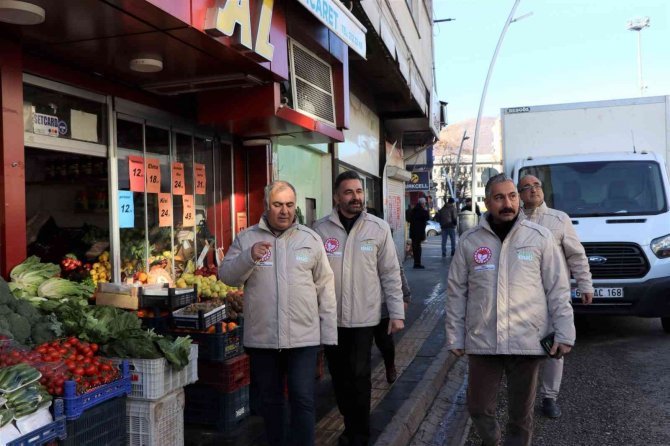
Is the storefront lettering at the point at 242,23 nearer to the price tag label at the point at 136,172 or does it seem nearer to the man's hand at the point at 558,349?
the price tag label at the point at 136,172

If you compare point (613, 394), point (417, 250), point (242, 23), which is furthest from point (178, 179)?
point (417, 250)

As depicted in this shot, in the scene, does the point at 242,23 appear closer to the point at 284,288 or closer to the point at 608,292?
the point at 284,288

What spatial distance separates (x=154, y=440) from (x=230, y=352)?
102cm

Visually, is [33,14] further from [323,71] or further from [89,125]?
[323,71]

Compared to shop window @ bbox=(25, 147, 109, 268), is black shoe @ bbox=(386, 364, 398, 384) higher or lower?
lower

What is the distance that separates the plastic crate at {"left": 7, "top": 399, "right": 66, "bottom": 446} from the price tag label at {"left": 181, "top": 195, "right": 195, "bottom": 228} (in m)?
3.77

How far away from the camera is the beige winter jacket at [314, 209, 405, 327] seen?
163 inches

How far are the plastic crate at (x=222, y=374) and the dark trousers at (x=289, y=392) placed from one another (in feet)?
3.43

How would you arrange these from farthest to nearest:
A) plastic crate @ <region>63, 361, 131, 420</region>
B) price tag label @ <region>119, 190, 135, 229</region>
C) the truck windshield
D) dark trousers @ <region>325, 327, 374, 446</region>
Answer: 1. the truck windshield
2. price tag label @ <region>119, 190, 135, 229</region>
3. dark trousers @ <region>325, 327, 374, 446</region>
4. plastic crate @ <region>63, 361, 131, 420</region>

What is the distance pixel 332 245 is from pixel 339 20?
9.19ft

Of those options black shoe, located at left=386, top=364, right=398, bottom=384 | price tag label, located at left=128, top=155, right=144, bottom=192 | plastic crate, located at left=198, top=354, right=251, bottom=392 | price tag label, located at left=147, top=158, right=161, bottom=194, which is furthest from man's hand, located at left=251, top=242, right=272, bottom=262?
price tag label, located at left=147, top=158, right=161, bottom=194

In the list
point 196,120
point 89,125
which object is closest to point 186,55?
point 89,125

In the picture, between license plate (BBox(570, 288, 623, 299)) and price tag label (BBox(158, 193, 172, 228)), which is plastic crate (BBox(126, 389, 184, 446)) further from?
license plate (BBox(570, 288, 623, 299))

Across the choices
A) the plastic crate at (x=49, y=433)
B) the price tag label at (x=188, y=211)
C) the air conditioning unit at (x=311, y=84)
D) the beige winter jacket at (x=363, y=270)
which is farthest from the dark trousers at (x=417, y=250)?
the plastic crate at (x=49, y=433)
